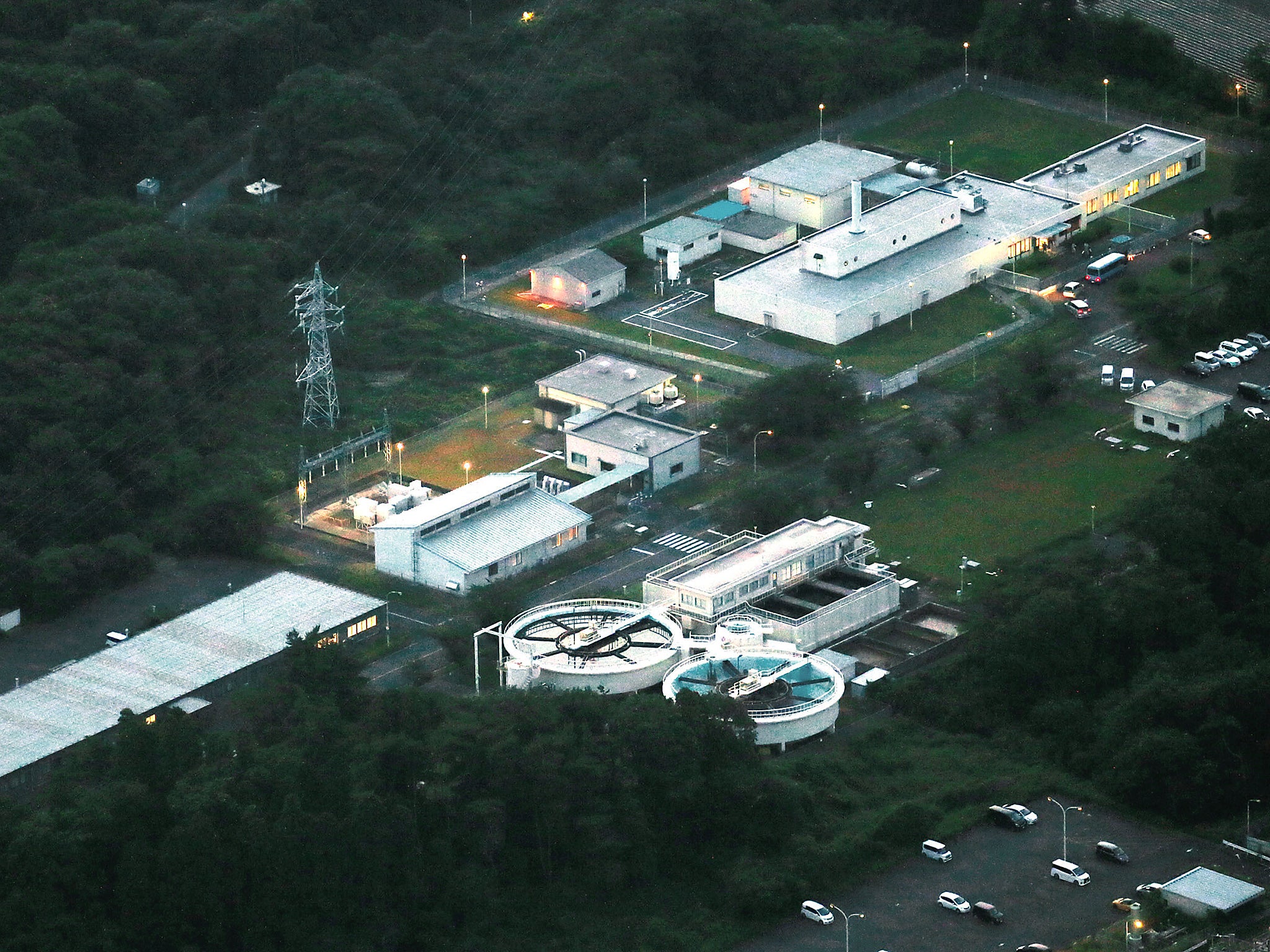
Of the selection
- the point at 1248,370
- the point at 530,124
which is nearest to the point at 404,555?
the point at 1248,370

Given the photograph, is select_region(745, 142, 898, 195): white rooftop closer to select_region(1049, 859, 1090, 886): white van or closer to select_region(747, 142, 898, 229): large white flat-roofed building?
select_region(747, 142, 898, 229): large white flat-roofed building

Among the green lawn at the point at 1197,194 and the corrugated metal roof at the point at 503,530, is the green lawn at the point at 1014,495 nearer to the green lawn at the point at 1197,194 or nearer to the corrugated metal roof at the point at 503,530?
the corrugated metal roof at the point at 503,530

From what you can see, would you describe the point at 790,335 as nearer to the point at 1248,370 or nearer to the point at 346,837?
the point at 1248,370

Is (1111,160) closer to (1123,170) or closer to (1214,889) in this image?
(1123,170)

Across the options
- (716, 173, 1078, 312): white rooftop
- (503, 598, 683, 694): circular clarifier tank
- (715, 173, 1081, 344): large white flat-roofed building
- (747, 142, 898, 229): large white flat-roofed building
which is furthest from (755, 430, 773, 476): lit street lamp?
(747, 142, 898, 229): large white flat-roofed building

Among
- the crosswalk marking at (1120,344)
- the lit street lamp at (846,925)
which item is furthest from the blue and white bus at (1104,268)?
the lit street lamp at (846,925)
